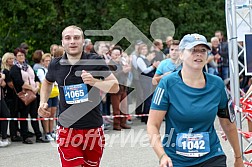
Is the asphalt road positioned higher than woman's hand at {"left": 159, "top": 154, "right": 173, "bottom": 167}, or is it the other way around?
woman's hand at {"left": 159, "top": 154, "right": 173, "bottom": 167}

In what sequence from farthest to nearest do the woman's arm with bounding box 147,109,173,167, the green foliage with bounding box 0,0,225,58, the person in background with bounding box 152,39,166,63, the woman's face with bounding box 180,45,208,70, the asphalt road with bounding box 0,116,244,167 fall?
the green foliage with bounding box 0,0,225,58, the person in background with bounding box 152,39,166,63, the asphalt road with bounding box 0,116,244,167, the woman's face with bounding box 180,45,208,70, the woman's arm with bounding box 147,109,173,167

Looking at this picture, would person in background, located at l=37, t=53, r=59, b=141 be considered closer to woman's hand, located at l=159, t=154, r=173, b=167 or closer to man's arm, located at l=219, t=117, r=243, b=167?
man's arm, located at l=219, t=117, r=243, b=167

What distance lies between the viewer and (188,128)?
14.1ft

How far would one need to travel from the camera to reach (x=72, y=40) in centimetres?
578

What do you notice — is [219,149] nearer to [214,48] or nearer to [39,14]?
[214,48]

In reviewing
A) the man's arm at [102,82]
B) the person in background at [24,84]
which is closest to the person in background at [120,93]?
the person in background at [24,84]

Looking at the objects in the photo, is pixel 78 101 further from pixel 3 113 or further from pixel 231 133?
pixel 3 113

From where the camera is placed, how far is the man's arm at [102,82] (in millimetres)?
5551

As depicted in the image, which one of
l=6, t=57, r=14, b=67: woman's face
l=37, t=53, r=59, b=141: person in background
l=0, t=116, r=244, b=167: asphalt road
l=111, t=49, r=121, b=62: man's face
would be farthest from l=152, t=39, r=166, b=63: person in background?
l=6, t=57, r=14, b=67: woman's face

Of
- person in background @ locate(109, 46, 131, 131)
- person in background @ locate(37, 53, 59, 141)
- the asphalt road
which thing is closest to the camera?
the asphalt road

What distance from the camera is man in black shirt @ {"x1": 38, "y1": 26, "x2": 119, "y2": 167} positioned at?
226 inches

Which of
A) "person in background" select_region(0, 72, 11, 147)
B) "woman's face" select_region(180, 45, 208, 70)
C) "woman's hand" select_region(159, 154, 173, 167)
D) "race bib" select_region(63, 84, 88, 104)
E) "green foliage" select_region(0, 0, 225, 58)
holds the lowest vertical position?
"person in background" select_region(0, 72, 11, 147)

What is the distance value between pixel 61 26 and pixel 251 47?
13.3 m

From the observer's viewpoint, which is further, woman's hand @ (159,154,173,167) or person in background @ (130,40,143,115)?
person in background @ (130,40,143,115)
